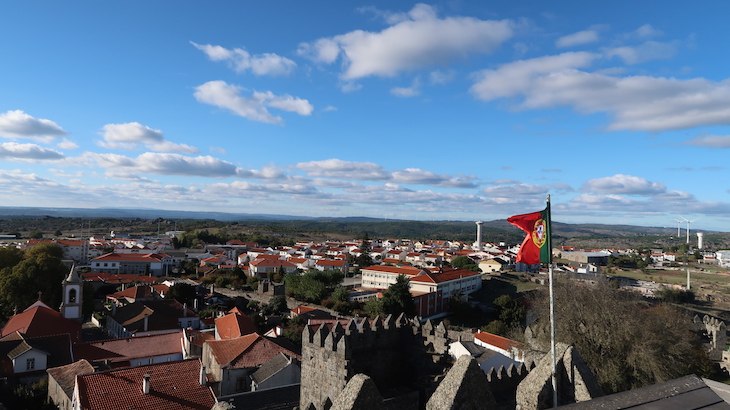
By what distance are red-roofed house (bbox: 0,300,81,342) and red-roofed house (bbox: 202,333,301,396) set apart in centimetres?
1214

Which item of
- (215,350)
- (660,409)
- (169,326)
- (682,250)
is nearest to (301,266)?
(169,326)

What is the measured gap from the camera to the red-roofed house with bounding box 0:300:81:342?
1113 inches

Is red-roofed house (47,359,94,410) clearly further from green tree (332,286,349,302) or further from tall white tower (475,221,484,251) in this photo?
tall white tower (475,221,484,251)

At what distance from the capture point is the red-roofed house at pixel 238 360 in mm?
20797

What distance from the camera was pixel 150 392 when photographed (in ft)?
56.4

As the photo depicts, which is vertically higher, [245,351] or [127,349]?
[245,351]

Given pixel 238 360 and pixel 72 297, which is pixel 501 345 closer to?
pixel 238 360

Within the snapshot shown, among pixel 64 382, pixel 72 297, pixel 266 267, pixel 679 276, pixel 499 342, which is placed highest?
pixel 72 297

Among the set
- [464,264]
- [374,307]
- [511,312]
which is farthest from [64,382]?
[464,264]

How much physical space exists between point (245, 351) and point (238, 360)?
1.01m

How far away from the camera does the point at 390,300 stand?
43.0 meters

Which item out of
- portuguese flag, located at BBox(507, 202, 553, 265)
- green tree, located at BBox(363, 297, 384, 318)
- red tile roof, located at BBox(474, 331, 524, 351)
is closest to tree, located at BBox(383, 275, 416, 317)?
green tree, located at BBox(363, 297, 384, 318)

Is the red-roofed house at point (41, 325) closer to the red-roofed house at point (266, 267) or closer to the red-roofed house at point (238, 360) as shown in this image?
the red-roofed house at point (238, 360)

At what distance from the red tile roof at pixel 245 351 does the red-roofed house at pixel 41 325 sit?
12217 mm
